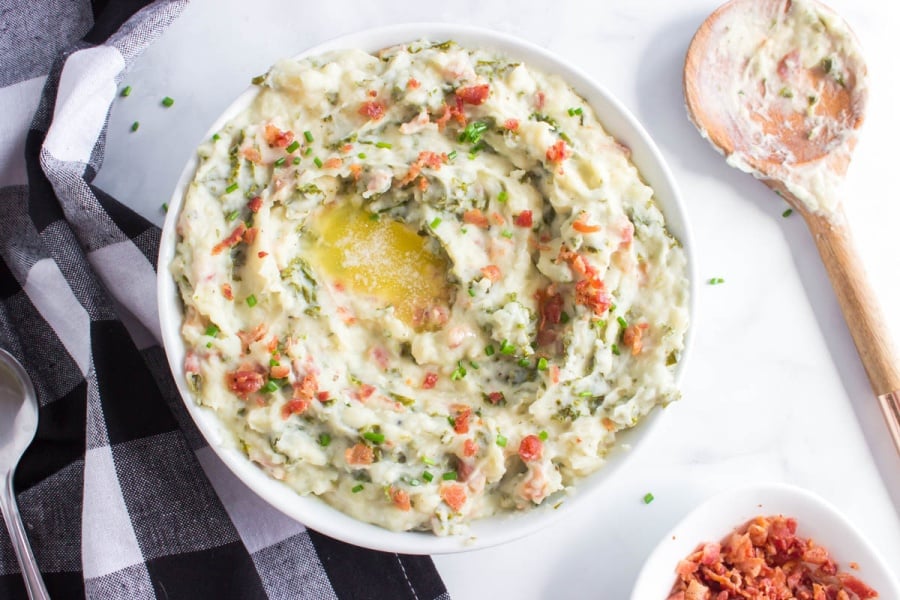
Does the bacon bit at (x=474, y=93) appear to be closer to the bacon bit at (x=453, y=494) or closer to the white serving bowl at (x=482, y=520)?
the white serving bowl at (x=482, y=520)

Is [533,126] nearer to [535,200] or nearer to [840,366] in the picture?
[535,200]

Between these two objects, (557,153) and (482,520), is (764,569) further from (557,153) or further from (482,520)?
(557,153)

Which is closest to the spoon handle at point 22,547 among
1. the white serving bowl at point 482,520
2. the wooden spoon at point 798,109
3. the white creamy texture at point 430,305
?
the white serving bowl at point 482,520

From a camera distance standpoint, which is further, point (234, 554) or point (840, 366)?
point (840, 366)

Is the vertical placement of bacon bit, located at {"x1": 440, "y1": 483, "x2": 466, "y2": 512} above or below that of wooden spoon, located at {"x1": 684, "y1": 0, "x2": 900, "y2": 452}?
below

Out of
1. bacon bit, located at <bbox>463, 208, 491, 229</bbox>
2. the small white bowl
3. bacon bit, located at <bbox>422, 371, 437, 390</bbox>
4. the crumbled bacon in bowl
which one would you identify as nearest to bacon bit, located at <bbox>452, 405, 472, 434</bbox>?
bacon bit, located at <bbox>422, 371, 437, 390</bbox>

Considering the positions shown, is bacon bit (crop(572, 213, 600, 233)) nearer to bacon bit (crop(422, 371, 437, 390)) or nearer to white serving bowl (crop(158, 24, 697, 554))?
white serving bowl (crop(158, 24, 697, 554))

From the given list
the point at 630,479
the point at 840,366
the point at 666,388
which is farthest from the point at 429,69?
the point at 840,366
